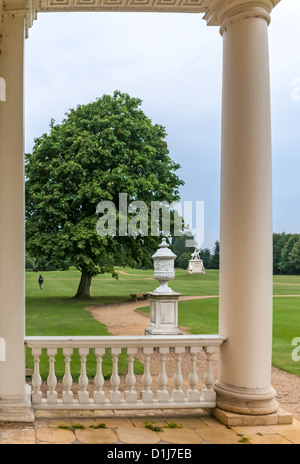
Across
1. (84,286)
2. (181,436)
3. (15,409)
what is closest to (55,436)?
(15,409)

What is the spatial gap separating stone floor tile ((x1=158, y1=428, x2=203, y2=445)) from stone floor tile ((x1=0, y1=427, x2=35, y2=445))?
79 cm

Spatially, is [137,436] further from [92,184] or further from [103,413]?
[92,184]

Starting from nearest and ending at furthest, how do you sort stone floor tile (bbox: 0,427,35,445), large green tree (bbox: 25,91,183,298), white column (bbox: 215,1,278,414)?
stone floor tile (bbox: 0,427,35,445)
white column (bbox: 215,1,278,414)
large green tree (bbox: 25,91,183,298)

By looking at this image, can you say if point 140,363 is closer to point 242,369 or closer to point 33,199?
point 242,369

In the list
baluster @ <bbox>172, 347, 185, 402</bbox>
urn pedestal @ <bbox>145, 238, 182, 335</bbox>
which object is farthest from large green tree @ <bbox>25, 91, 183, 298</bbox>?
baluster @ <bbox>172, 347, 185, 402</bbox>

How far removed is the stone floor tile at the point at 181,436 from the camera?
220 centimetres

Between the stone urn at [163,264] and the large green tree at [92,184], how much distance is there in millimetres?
2593

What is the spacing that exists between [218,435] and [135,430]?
525 millimetres

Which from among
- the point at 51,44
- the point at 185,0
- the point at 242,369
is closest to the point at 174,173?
the point at 51,44

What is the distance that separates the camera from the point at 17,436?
2219mm

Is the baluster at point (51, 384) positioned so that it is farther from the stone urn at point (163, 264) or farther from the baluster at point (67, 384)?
the stone urn at point (163, 264)

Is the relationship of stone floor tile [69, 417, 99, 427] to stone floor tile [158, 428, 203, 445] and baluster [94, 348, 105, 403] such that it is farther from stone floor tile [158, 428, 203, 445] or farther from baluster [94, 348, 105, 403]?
stone floor tile [158, 428, 203, 445]

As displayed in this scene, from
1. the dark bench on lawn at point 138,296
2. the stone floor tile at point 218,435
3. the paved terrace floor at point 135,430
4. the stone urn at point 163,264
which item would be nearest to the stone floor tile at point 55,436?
the paved terrace floor at point 135,430

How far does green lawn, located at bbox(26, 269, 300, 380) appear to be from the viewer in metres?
7.24
